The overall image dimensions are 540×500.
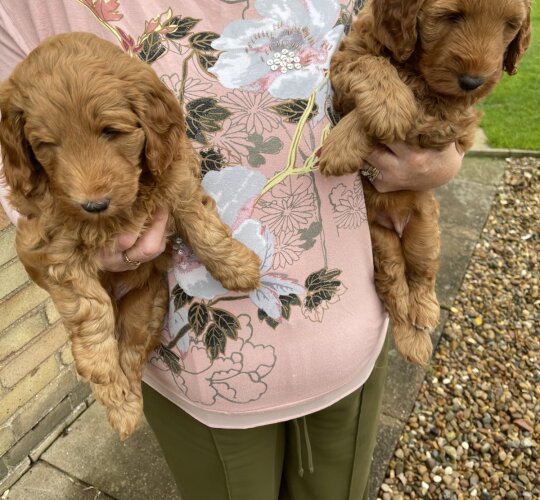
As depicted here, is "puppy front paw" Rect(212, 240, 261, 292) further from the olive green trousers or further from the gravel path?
the gravel path

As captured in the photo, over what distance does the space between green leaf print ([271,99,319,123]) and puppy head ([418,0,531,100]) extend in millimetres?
449

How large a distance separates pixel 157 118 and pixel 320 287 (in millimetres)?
715

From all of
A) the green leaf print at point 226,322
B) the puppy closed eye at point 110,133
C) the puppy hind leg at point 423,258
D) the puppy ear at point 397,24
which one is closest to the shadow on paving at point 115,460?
the puppy hind leg at point 423,258

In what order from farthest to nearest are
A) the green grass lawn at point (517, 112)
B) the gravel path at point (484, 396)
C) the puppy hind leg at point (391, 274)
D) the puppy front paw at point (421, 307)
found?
the green grass lawn at point (517, 112)
the gravel path at point (484, 396)
the puppy front paw at point (421, 307)
the puppy hind leg at point (391, 274)

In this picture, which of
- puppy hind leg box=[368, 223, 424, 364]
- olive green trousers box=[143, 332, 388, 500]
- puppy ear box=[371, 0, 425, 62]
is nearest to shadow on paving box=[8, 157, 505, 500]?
olive green trousers box=[143, 332, 388, 500]

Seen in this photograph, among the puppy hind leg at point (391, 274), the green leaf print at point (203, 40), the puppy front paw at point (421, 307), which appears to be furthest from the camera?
the puppy front paw at point (421, 307)

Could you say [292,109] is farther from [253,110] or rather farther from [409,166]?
[409,166]

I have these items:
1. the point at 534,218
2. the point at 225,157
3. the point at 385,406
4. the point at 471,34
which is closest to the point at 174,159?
the point at 225,157

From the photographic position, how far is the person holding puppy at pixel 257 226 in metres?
1.74

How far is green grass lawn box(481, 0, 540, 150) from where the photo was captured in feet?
24.8

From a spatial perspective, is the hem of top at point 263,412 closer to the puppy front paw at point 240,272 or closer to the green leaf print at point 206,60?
the puppy front paw at point 240,272

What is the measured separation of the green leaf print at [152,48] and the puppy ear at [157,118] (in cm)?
17

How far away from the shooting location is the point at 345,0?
197 centimetres

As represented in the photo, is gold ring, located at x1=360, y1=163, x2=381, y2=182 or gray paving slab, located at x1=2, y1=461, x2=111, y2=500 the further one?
gray paving slab, located at x1=2, y1=461, x2=111, y2=500
